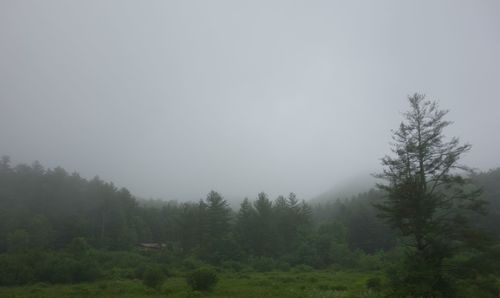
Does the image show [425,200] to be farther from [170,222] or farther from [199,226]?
[170,222]

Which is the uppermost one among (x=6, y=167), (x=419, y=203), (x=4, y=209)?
(x=6, y=167)

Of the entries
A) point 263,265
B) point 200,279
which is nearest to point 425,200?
point 200,279

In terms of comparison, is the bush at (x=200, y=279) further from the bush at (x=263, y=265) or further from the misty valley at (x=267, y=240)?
the bush at (x=263, y=265)

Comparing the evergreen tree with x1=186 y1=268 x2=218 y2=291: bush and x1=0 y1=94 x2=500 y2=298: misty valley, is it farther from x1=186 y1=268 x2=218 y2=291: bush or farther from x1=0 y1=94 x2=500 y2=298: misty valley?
x1=186 y1=268 x2=218 y2=291: bush

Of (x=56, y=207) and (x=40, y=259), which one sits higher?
(x=56, y=207)

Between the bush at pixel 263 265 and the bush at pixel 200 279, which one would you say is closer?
the bush at pixel 200 279

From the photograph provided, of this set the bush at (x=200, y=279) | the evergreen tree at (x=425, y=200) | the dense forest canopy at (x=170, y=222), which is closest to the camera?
the evergreen tree at (x=425, y=200)

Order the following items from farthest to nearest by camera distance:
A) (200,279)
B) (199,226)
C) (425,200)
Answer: (199,226), (200,279), (425,200)

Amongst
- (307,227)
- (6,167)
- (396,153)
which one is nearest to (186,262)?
(307,227)

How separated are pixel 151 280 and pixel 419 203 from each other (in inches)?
837

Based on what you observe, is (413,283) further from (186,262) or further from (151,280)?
(186,262)

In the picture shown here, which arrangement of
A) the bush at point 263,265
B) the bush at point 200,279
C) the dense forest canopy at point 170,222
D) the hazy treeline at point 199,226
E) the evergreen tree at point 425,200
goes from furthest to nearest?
the dense forest canopy at point 170,222, the hazy treeline at point 199,226, the bush at point 263,265, the bush at point 200,279, the evergreen tree at point 425,200

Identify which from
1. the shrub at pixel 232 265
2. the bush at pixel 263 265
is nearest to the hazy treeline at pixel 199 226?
the bush at pixel 263 265

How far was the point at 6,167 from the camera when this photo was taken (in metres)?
101
